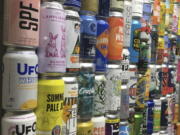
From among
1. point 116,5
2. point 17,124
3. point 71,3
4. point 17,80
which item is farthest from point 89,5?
point 17,124

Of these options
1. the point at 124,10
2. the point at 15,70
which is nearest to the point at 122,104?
the point at 124,10

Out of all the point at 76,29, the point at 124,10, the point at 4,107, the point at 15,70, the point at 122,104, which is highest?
the point at 124,10

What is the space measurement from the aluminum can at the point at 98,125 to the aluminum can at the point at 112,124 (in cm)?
8

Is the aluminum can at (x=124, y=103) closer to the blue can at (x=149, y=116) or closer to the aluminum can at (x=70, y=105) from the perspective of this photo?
the blue can at (x=149, y=116)

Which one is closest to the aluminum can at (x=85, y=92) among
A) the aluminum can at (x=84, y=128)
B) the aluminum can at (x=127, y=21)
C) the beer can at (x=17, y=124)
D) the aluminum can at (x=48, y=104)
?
the aluminum can at (x=84, y=128)

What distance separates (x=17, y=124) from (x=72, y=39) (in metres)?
0.40

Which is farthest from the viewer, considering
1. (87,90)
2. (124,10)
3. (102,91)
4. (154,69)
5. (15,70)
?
(154,69)

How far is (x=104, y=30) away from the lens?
1.30 metres

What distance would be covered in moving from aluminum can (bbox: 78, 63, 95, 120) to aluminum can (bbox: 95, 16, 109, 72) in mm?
87

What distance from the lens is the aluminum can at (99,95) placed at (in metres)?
1.29

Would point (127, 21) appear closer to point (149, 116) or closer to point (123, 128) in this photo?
point (123, 128)

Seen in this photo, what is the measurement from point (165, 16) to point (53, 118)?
140cm

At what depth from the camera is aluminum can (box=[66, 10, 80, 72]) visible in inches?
42.7

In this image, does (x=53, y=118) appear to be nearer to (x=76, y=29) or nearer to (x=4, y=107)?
(x=4, y=107)
